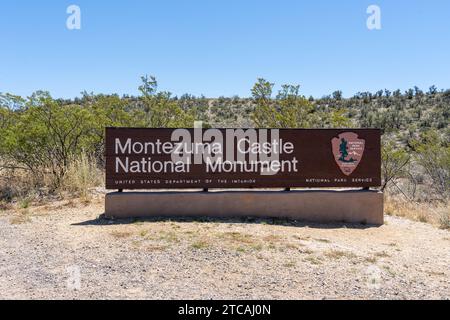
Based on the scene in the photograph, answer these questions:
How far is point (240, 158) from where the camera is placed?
9.17 m

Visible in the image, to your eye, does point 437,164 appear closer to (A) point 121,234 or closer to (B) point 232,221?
(B) point 232,221

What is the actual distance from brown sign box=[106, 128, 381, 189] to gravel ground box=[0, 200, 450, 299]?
1.06 metres

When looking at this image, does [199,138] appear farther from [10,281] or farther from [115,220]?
[10,281]

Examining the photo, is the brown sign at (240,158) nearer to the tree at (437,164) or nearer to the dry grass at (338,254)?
the dry grass at (338,254)

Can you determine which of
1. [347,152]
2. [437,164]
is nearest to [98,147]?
[347,152]

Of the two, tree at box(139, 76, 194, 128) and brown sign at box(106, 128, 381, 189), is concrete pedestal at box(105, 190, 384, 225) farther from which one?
tree at box(139, 76, 194, 128)

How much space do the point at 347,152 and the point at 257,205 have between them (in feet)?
8.02

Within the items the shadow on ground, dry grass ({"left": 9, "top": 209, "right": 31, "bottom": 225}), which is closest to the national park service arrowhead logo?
the shadow on ground

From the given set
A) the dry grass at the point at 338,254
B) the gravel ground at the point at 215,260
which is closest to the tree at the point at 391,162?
the gravel ground at the point at 215,260

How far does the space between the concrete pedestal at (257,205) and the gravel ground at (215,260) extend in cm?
43

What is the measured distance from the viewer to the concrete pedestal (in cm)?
885

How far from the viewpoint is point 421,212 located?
Result: 10922 mm
